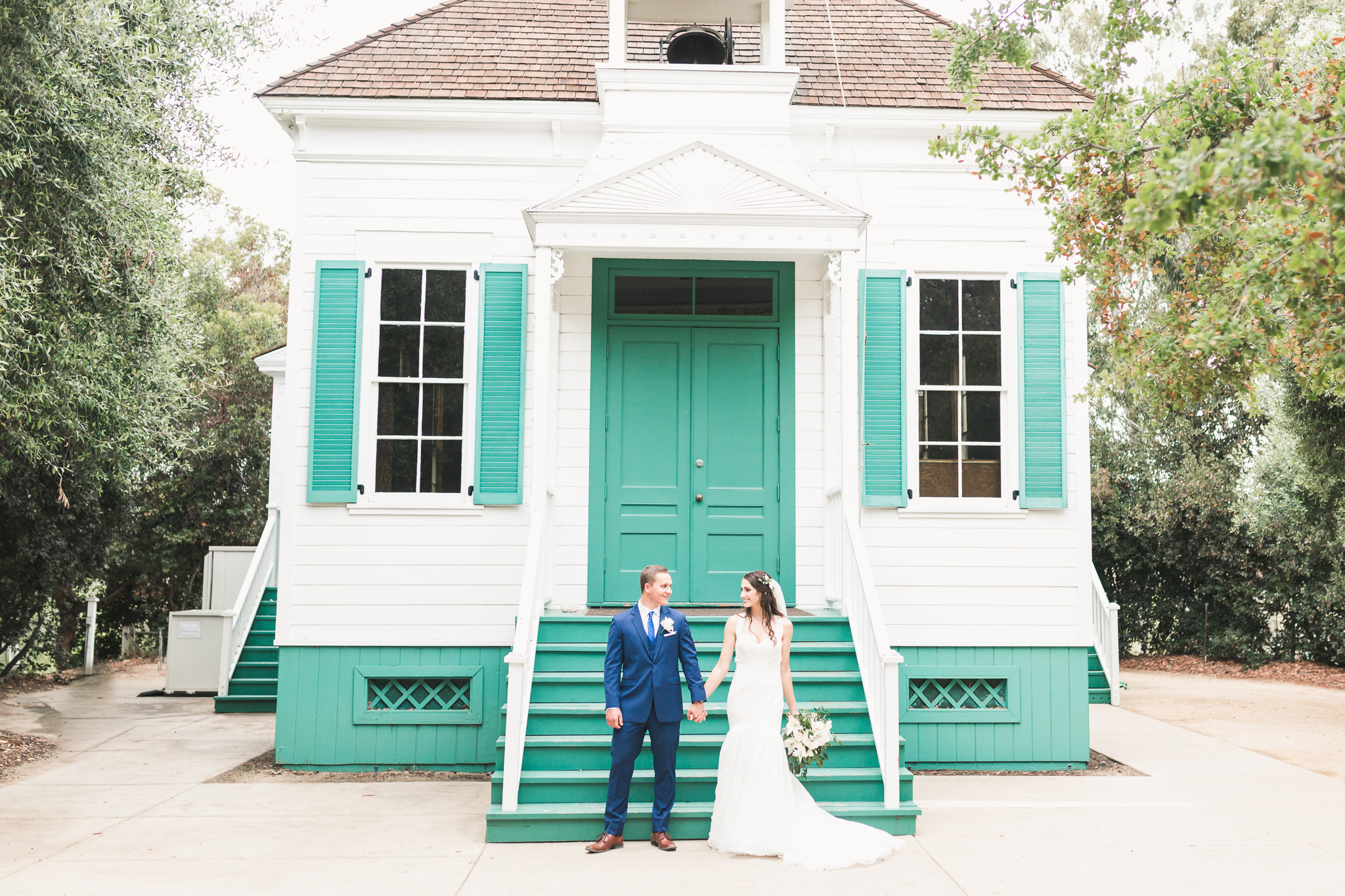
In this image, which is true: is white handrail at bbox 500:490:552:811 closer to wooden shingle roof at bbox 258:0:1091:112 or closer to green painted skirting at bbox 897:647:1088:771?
green painted skirting at bbox 897:647:1088:771

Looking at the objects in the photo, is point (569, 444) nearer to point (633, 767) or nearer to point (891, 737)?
point (633, 767)

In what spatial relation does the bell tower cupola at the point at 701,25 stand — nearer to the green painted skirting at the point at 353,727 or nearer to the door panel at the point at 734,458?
the door panel at the point at 734,458

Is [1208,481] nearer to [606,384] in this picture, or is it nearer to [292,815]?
[606,384]

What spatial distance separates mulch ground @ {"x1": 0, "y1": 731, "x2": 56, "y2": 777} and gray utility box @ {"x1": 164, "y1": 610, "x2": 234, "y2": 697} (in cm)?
286

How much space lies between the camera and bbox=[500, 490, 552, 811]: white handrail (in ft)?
19.6

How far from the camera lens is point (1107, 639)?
12656 millimetres

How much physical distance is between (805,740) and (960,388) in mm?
3567

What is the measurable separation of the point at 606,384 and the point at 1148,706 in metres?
8.08

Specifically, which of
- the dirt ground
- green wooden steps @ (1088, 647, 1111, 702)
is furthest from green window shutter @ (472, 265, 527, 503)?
green wooden steps @ (1088, 647, 1111, 702)

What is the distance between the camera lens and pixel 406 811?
665cm

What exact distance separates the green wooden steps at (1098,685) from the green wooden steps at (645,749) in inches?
259

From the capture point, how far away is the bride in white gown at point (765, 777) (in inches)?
220

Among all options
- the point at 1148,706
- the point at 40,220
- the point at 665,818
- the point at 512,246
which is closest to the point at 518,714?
the point at 665,818

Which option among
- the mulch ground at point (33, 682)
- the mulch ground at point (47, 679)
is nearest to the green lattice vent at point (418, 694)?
the mulch ground at point (47, 679)
